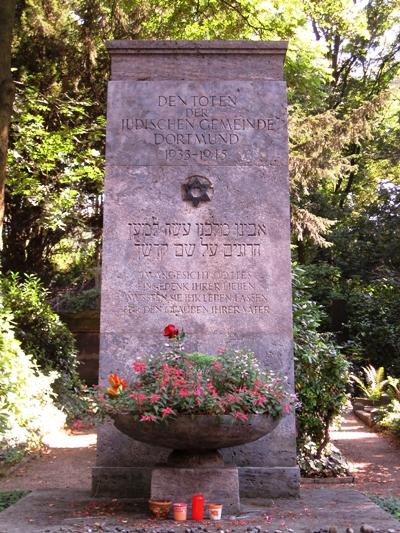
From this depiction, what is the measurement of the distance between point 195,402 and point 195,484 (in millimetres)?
779

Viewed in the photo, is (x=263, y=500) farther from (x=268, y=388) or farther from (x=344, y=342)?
(x=344, y=342)

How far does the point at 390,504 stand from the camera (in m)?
6.71

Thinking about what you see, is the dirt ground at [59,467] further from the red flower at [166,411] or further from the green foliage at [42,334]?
the red flower at [166,411]

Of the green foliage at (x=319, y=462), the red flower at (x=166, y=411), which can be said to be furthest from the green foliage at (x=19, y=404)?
the red flower at (x=166, y=411)

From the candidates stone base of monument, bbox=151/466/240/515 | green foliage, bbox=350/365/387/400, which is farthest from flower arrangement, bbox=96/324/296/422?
green foliage, bbox=350/365/387/400

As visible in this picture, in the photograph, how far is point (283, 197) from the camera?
7461 millimetres

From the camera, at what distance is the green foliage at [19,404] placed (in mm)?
10195

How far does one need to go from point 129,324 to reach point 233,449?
1.67 m

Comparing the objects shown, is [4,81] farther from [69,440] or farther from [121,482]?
[121,482]

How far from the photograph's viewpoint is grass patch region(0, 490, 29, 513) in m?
6.84

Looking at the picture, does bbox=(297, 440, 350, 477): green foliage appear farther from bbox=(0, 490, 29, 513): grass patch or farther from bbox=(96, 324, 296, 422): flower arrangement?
bbox=(0, 490, 29, 513): grass patch

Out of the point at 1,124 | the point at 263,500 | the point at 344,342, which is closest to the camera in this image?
the point at 263,500

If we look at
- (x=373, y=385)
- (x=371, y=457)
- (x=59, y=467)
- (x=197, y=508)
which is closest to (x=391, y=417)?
(x=371, y=457)

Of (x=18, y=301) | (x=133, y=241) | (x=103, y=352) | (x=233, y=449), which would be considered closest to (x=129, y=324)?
(x=103, y=352)
